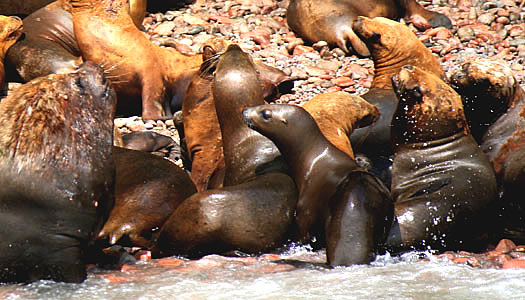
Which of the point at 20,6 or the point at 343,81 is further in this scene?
the point at 20,6

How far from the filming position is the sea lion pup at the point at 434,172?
5715mm

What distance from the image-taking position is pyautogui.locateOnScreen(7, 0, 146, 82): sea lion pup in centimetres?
922

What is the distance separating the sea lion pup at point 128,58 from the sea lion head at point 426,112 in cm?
338

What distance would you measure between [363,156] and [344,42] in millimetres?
3871

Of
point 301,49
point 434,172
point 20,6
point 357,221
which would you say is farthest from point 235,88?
point 20,6

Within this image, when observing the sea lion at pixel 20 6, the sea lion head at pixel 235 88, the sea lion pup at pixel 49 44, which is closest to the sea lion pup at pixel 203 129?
the sea lion head at pixel 235 88

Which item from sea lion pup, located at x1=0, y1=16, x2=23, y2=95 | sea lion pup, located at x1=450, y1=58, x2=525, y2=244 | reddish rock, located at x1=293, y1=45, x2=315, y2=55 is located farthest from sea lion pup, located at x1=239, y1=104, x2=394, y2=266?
reddish rock, located at x1=293, y1=45, x2=315, y2=55

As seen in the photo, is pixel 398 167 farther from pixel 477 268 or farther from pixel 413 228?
pixel 477 268

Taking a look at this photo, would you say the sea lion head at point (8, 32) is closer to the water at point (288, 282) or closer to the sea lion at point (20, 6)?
the sea lion at point (20, 6)

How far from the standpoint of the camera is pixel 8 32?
30.6ft

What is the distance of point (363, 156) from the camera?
7051 millimetres

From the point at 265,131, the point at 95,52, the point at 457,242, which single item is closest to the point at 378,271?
the point at 457,242

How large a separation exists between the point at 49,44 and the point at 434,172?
5.11 meters

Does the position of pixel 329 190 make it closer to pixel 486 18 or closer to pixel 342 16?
pixel 342 16
